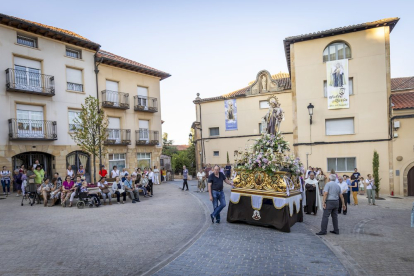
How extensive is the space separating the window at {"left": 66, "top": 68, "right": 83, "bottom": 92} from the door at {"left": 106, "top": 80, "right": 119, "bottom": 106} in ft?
7.65

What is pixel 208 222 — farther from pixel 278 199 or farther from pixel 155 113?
pixel 155 113

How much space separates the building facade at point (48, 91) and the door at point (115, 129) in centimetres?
9

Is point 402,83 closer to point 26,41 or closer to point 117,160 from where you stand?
point 117,160

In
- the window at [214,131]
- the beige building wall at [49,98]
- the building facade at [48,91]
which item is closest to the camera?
the beige building wall at [49,98]

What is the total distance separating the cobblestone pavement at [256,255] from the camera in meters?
5.03

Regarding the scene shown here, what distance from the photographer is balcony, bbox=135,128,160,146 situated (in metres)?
25.1

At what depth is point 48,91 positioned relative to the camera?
1908cm

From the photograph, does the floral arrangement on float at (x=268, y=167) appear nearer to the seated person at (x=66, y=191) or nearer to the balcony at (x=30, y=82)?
the seated person at (x=66, y=191)

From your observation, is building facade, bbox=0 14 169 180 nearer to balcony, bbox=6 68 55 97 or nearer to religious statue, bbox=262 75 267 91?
balcony, bbox=6 68 55 97

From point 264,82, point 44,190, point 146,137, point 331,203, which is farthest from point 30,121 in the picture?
point 264,82

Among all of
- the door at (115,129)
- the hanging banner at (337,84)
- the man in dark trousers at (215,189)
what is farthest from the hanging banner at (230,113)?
the man in dark trousers at (215,189)

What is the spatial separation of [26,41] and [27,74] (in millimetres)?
2462

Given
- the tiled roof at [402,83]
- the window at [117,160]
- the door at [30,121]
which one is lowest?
the window at [117,160]

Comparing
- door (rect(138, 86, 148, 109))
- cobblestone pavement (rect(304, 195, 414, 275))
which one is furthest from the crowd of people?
door (rect(138, 86, 148, 109))
